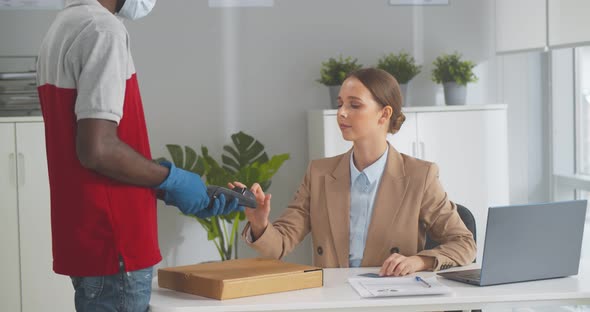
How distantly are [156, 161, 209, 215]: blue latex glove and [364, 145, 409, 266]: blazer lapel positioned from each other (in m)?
0.91

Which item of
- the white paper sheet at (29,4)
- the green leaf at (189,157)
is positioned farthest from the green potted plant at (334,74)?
the white paper sheet at (29,4)

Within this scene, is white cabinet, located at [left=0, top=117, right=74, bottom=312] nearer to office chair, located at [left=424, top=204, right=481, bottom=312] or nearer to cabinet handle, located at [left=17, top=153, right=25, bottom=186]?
cabinet handle, located at [left=17, top=153, right=25, bottom=186]

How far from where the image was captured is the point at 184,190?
222 cm

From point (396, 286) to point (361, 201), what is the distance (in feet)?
2.25

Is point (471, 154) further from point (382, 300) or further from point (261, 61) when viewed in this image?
point (382, 300)

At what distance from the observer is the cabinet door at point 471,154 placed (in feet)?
16.4

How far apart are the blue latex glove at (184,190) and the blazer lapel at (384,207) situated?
0.91 meters

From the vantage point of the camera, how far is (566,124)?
531 cm

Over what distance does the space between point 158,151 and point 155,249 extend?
3.00m

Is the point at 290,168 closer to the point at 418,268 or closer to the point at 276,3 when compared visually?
the point at 276,3

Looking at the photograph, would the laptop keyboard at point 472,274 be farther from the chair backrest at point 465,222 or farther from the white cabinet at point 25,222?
the white cabinet at point 25,222

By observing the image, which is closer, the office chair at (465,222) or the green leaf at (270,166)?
the office chair at (465,222)

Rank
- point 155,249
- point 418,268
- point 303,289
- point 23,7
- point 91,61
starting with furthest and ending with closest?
point 23,7
point 418,268
point 303,289
point 155,249
point 91,61

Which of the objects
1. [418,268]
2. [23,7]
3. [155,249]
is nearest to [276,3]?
[23,7]
